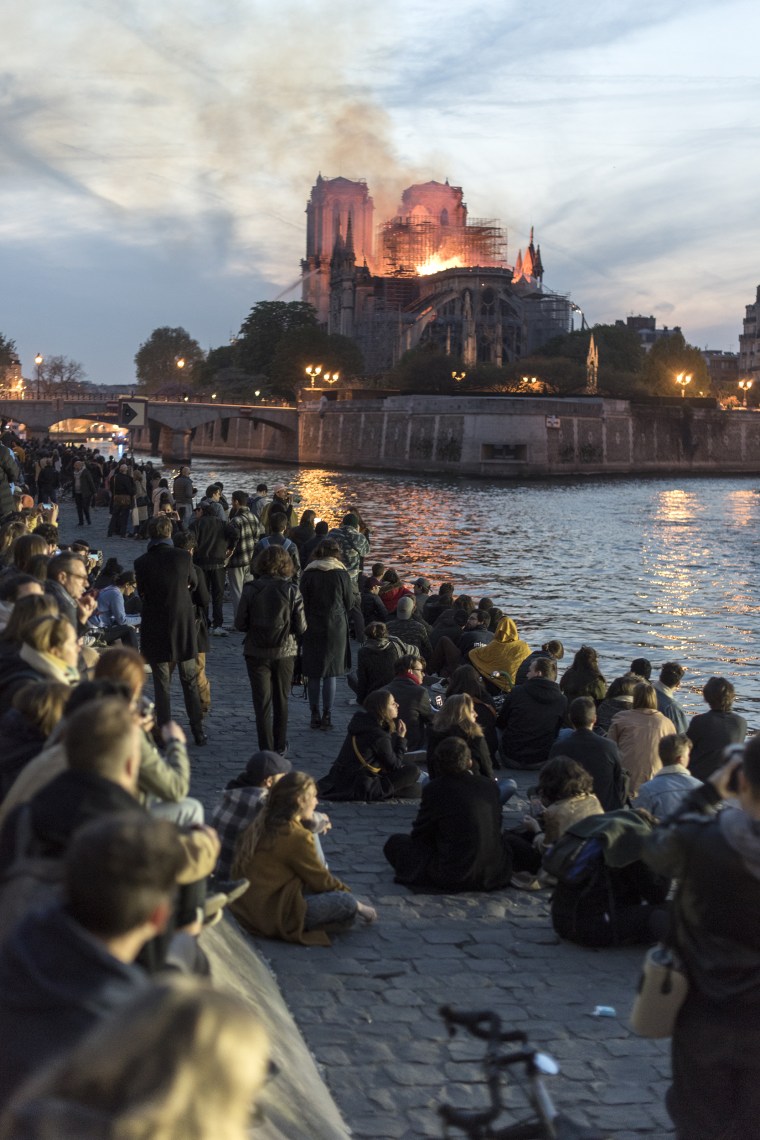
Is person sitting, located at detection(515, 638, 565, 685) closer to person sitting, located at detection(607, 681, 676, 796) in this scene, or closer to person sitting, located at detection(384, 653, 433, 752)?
person sitting, located at detection(384, 653, 433, 752)

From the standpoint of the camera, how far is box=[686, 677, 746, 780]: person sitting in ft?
32.0

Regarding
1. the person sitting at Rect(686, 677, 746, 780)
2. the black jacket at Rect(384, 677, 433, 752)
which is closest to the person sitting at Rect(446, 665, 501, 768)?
the black jacket at Rect(384, 677, 433, 752)

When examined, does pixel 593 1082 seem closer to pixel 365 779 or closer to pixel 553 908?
pixel 553 908

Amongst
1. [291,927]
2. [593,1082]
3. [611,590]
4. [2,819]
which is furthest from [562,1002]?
[611,590]

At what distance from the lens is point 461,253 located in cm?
15712

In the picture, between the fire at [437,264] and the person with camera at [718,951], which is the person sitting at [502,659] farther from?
the fire at [437,264]

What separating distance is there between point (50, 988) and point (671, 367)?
11646 centimetres

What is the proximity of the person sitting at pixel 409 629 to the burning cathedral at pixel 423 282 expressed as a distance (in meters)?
98.3

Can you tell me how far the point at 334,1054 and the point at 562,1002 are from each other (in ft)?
4.00

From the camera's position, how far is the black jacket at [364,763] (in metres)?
9.71

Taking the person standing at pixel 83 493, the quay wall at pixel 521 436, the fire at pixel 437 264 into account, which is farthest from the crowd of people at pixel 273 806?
the fire at pixel 437 264

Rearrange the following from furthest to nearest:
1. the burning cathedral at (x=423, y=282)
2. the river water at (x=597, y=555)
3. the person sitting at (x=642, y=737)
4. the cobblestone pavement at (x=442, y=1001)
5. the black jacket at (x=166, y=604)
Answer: the burning cathedral at (x=423, y=282) < the river water at (x=597, y=555) < the black jacket at (x=166, y=604) < the person sitting at (x=642, y=737) < the cobblestone pavement at (x=442, y=1001)

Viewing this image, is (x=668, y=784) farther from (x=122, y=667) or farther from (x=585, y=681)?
(x=585, y=681)

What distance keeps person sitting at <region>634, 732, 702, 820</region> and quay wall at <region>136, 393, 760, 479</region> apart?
7440 centimetres
